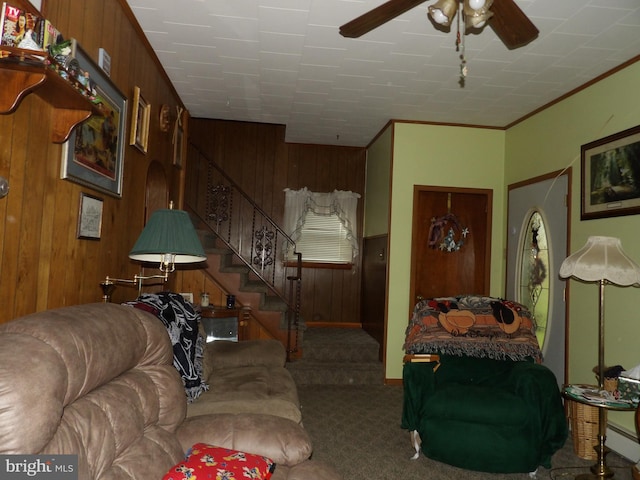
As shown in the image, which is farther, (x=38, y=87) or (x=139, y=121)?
(x=139, y=121)

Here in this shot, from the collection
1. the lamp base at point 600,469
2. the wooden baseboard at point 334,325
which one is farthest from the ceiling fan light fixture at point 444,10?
the wooden baseboard at point 334,325

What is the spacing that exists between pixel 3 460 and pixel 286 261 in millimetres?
5339

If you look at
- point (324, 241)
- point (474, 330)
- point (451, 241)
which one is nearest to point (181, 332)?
point (474, 330)

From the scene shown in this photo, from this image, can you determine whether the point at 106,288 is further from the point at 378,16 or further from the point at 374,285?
the point at 374,285

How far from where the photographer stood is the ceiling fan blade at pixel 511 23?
2076 mm

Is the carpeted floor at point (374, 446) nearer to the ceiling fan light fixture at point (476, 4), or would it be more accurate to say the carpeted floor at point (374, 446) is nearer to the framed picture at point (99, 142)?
the framed picture at point (99, 142)

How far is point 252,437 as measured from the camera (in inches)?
75.5

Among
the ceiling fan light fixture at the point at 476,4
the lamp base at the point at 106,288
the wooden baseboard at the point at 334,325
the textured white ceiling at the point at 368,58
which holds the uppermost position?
the textured white ceiling at the point at 368,58

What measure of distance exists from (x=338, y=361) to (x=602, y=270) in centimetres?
297

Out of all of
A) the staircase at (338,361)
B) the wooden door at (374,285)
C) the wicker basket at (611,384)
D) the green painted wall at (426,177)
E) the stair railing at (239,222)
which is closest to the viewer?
the wicker basket at (611,384)

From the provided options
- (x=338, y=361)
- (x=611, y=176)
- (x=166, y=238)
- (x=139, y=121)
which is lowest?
(x=338, y=361)

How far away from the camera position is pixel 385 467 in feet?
9.77

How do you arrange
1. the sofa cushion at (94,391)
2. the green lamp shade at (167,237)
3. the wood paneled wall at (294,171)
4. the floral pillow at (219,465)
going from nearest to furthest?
1. the sofa cushion at (94,391)
2. the floral pillow at (219,465)
3. the green lamp shade at (167,237)
4. the wood paneled wall at (294,171)

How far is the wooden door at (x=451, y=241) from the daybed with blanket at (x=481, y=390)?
1517 millimetres
